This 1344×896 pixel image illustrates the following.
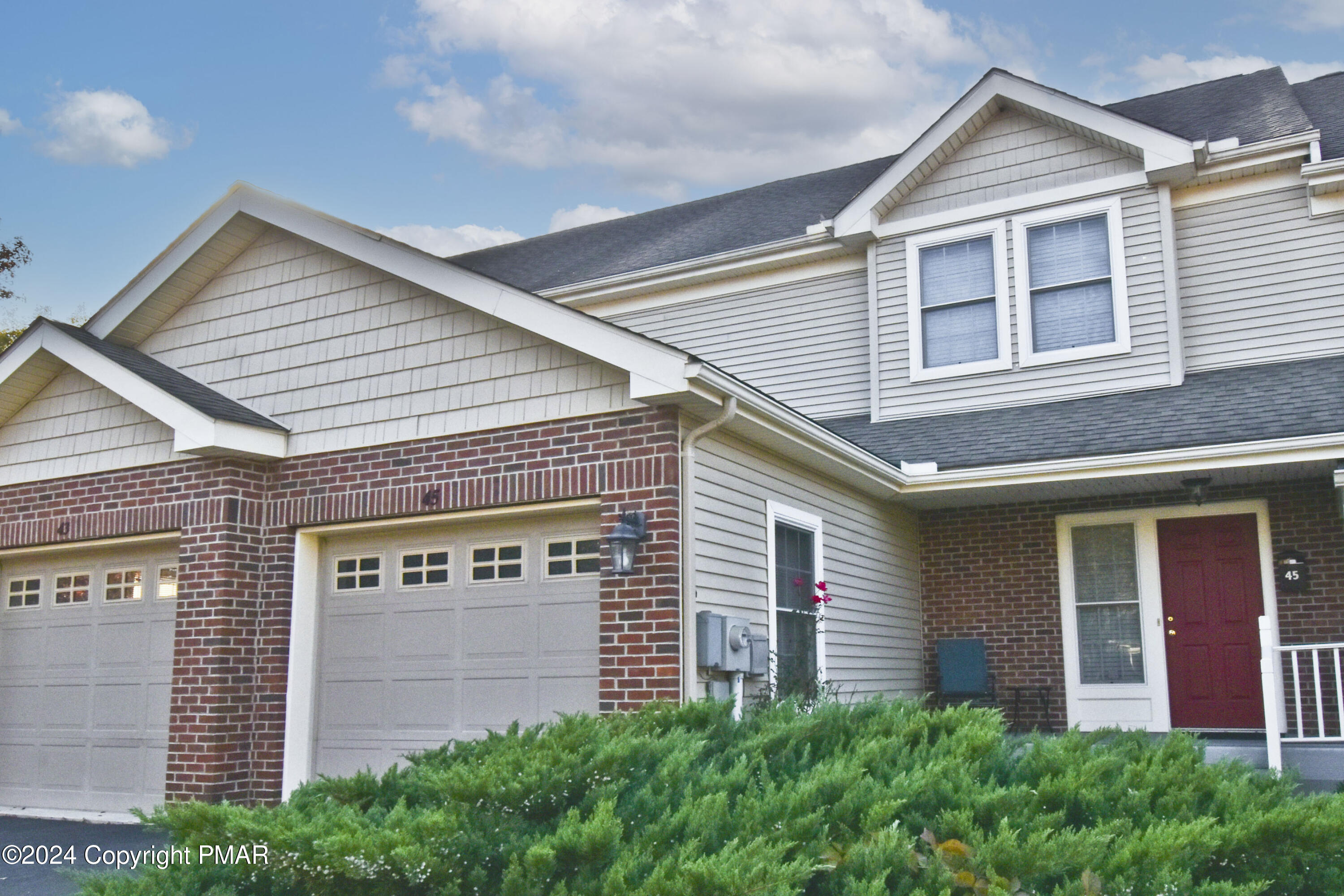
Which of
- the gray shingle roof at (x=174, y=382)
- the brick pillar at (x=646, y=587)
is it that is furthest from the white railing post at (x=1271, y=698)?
the gray shingle roof at (x=174, y=382)

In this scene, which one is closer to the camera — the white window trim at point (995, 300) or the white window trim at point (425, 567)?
the white window trim at point (425, 567)

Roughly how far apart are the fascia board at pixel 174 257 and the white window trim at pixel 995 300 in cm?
599

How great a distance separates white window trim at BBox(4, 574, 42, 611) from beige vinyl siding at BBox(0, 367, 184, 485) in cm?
81

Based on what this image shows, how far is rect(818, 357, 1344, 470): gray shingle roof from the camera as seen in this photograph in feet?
26.8

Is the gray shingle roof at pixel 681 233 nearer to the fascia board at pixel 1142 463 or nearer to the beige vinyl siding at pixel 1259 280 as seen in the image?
the beige vinyl siding at pixel 1259 280

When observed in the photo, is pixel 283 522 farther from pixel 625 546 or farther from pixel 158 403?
pixel 625 546

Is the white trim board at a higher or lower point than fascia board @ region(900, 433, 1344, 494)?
higher

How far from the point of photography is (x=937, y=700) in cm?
1012

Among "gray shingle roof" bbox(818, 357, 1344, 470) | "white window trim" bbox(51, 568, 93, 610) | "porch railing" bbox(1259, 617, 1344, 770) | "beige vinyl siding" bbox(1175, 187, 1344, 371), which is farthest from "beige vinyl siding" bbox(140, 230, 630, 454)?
"beige vinyl siding" bbox(1175, 187, 1344, 371)

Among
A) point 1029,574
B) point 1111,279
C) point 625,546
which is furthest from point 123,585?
point 1111,279

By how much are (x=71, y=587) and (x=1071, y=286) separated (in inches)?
350

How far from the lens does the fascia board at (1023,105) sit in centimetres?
958

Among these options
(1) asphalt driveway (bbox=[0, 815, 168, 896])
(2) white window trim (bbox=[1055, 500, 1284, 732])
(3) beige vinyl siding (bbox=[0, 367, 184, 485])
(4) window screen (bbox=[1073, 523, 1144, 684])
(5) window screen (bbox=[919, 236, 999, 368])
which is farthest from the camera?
(5) window screen (bbox=[919, 236, 999, 368])

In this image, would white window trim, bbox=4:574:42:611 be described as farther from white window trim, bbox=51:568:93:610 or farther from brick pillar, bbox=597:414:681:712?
brick pillar, bbox=597:414:681:712
